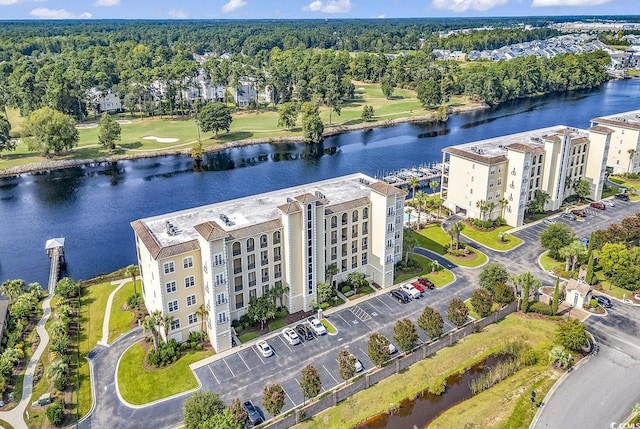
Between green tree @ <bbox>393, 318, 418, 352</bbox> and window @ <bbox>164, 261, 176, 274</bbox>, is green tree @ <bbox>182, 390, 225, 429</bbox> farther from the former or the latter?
green tree @ <bbox>393, 318, 418, 352</bbox>

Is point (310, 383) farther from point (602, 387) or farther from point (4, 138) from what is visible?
point (4, 138)

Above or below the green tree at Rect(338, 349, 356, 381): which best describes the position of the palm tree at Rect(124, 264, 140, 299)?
above

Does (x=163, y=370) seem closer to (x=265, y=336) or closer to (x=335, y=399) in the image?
(x=265, y=336)

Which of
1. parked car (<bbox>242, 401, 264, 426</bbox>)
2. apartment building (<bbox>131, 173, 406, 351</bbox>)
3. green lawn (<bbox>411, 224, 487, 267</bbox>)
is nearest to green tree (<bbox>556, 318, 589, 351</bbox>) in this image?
green lawn (<bbox>411, 224, 487, 267</bbox>)

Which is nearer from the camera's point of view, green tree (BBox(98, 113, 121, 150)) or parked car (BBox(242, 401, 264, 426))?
parked car (BBox(242, 401, 264, 426))

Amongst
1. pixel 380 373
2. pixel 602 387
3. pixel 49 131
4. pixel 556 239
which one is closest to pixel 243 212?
pixel 380 373

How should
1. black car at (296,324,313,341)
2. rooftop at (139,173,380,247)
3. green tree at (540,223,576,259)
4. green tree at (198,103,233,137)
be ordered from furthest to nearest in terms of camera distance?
green tree at (198,103,233,137) → green tree at (540,223,576,259) → rooftop at (139,173,380,247) → black car at (296,324,313,341)

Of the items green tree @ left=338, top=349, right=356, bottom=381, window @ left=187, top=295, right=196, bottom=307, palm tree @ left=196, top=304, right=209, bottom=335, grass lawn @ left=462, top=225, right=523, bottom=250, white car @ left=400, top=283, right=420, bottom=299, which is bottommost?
white car @ left=400, top=283, right=420, bottom=299
